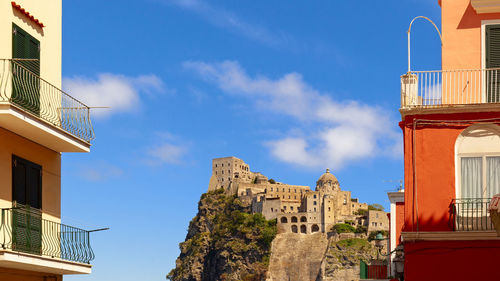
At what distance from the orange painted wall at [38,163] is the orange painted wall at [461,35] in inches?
349

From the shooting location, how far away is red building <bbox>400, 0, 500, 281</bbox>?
17.0m

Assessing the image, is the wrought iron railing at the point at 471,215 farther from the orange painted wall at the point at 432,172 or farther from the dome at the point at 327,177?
the dome at the point at 327,177

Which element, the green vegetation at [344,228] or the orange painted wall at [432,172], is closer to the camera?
the orange painted wall at [432,172]

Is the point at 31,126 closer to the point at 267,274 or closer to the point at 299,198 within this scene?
the point at 267,274

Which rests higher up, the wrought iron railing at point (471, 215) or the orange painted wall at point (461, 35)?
the orange painted wall at point (461, 35)

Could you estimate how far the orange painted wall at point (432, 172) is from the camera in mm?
17328

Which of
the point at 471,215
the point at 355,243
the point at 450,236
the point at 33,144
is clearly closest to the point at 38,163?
the point at 33,144

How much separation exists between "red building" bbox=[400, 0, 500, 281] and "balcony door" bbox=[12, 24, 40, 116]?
24.7 ft

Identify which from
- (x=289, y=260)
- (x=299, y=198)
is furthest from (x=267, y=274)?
(x=299, y=198)

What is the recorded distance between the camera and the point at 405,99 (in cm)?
1798

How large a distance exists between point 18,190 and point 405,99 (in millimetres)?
8195

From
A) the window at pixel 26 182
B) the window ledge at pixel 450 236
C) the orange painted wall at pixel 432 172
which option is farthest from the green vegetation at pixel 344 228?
the window at pixel 26 182

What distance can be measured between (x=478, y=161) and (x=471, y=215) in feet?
3.74

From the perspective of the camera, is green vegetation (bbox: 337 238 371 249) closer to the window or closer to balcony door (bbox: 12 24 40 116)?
the window
